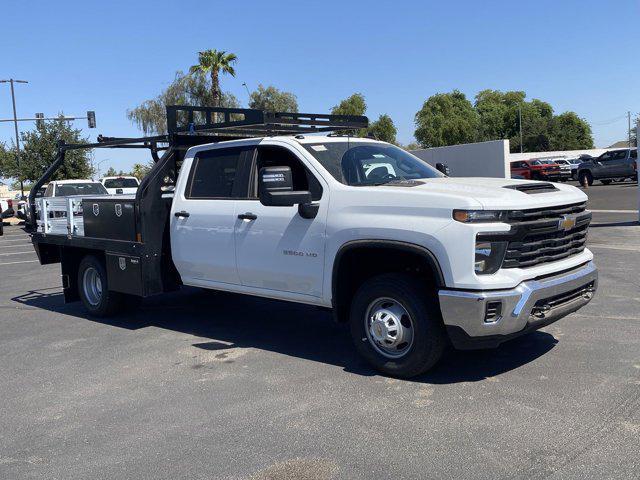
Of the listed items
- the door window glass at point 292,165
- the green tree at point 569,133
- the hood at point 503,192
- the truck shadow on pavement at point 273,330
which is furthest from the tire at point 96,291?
the green tree at point 569,133

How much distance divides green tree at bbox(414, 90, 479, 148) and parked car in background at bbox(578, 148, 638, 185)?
35.4 metres

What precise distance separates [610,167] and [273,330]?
3083cm

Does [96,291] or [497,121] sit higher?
[497,121]

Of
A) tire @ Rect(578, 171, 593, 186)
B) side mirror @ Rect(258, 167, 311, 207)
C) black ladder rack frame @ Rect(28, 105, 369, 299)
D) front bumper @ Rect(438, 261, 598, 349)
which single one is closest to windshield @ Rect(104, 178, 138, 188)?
black ladder rack frame @ Rect(28, 105, 369, 299)

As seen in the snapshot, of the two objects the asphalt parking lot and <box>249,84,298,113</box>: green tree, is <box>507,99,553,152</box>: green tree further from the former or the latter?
the asphalt parking lot

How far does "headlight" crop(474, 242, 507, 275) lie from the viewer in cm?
481

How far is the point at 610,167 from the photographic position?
33.7 meters

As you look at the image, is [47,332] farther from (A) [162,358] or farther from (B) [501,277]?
(B) [501,277]

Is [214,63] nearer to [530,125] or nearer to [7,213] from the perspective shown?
[7,213]

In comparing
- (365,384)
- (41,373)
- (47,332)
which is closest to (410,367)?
(365,384)

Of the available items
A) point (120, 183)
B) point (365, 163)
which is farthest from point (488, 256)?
point (120, 183)

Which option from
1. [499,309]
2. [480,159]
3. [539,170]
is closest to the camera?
[499,309]

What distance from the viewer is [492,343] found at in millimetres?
4973

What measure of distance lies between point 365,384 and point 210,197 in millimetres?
2696
